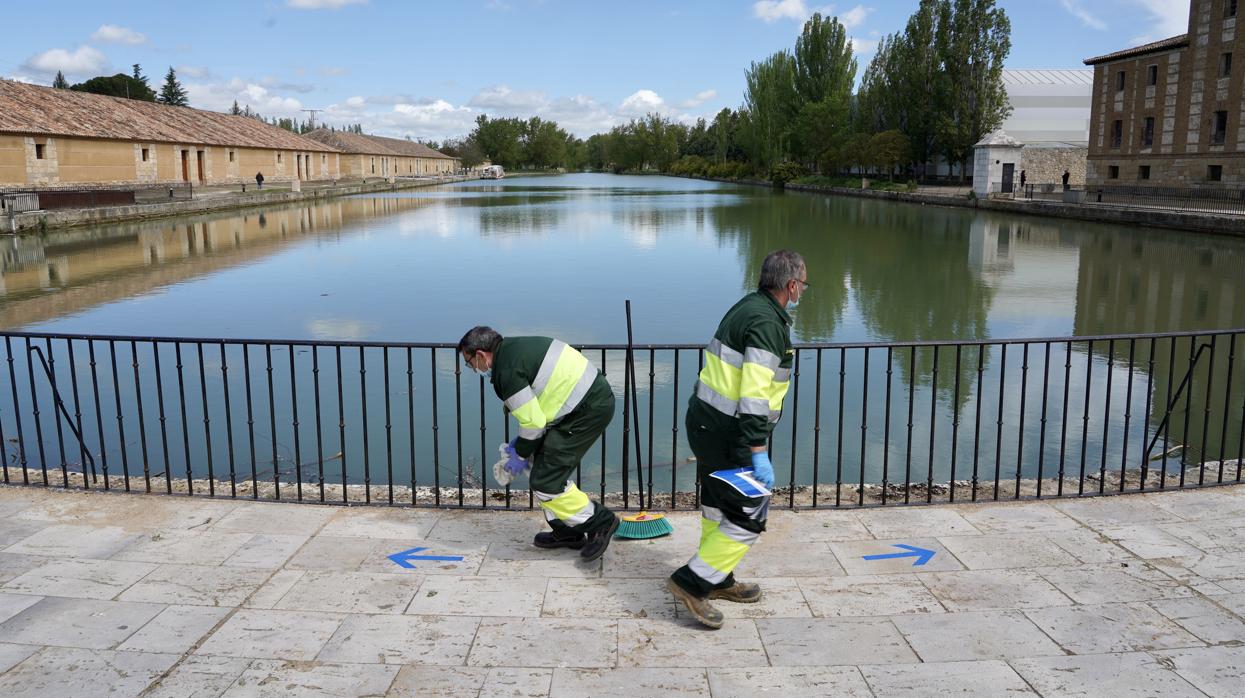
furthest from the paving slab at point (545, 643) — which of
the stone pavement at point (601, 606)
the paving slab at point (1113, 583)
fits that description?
the paving slab at point (1113, 583)

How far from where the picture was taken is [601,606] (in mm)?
3740

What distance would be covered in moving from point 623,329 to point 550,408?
9483mm

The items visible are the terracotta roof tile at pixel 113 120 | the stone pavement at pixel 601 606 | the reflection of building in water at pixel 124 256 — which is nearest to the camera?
Result: the stone pavement at pixel 601 606

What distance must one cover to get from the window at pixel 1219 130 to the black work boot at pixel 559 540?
139 ft

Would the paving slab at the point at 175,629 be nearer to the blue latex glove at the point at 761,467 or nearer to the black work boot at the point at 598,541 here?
the black work boot at the point at 598,541

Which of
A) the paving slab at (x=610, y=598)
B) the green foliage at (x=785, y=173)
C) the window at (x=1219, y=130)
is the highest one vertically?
the window at (x=1219, y=130)

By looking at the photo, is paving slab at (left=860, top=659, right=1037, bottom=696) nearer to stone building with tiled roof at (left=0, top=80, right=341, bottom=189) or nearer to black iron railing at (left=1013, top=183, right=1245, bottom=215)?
black iron railing at (left=1013, top=183, right=1245, bottom=215)

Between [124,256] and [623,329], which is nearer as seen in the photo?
[623,329]

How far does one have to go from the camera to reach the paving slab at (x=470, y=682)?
305 cm

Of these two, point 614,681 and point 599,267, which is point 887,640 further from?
point 599,267

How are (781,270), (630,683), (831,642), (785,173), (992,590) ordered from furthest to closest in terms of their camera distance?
1. (785,173)
2. (992,590)
3. (781,270)
4. (831,642)
5. (630,683)

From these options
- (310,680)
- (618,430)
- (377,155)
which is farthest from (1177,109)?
(377,155)

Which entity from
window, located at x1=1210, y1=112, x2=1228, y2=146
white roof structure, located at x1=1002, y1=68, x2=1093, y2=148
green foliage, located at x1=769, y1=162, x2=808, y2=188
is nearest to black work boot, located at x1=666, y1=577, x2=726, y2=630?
window, located at x1=1210, y1=112, x2=1228, y2=146

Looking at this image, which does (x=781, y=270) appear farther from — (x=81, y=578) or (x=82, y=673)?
(x=81, y=578)
